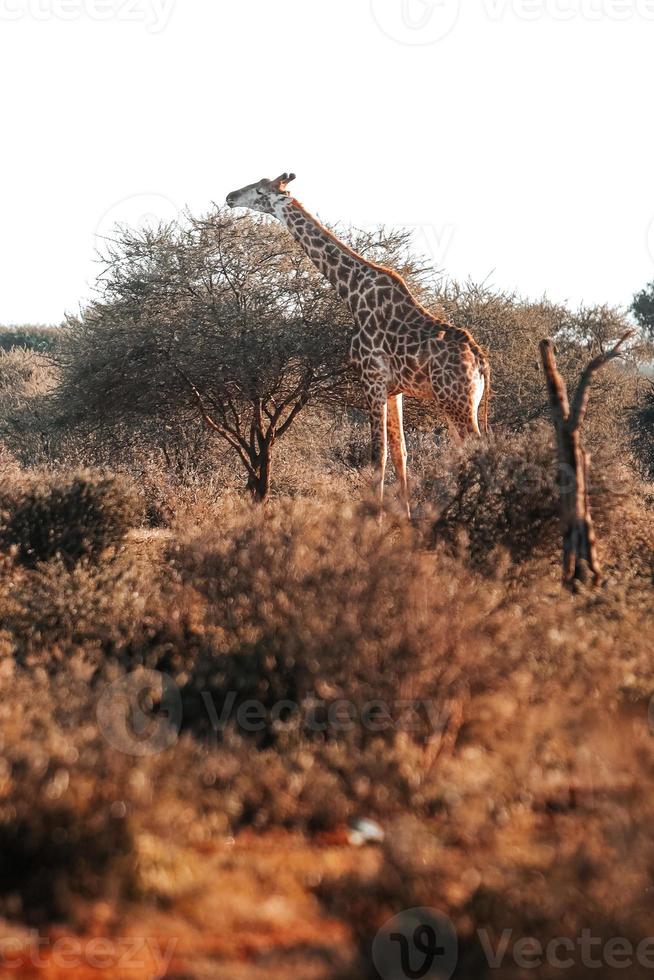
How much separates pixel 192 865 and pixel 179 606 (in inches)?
134

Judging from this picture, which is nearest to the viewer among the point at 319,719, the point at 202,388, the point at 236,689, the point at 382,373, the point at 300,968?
the point at 300,968

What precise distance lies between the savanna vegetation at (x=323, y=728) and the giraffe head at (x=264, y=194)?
15.9ft

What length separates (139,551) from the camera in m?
11.7

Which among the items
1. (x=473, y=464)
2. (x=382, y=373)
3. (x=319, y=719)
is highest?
(x=382, y=373)

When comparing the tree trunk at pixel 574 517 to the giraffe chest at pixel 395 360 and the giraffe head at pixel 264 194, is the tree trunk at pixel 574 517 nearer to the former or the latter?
the giraffe chest at pixel 395 360

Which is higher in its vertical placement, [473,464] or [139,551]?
[473,464]

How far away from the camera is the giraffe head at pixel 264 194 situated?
1453cm

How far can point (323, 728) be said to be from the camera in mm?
5949

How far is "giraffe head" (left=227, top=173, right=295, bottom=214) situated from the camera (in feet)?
47.7

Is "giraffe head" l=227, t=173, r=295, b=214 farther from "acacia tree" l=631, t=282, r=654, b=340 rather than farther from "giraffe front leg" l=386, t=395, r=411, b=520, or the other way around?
"acacia tree" l=631, t=282, r=654, b=340

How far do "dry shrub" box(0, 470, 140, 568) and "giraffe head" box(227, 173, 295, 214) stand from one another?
4808 mm

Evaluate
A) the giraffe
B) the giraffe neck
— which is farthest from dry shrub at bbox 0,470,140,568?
the giraffe neck

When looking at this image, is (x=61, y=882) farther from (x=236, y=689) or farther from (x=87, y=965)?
(x=236, y=689)

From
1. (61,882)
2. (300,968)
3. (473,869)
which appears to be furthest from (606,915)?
(61,882)
